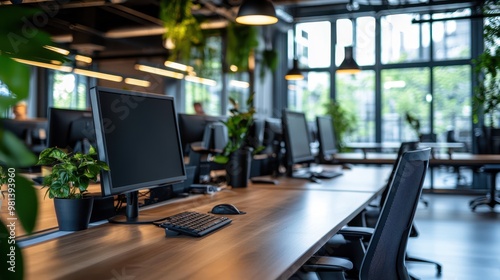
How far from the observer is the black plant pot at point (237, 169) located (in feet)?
10.8

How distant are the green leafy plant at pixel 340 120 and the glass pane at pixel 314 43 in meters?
1.50

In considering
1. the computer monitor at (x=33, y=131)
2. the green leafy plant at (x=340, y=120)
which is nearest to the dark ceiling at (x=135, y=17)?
the green leafy plant at (x=340, y=120)

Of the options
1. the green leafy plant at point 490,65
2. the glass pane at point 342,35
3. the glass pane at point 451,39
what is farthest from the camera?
the glass pane at point 342,35

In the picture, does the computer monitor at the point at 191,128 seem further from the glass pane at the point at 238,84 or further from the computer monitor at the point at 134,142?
the glass pane at the point at 238,84

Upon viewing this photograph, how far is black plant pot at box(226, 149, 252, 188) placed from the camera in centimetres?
329

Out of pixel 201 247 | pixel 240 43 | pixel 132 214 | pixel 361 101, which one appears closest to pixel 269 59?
pixel 240 43

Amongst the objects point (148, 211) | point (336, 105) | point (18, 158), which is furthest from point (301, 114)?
point (336, 105)

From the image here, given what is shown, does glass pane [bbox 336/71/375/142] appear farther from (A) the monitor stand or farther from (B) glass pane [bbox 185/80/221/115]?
(A) the monitor stand

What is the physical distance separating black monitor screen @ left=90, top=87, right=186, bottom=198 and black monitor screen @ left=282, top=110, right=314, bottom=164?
1576 millimetres

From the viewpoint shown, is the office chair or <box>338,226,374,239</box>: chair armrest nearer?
the office chair

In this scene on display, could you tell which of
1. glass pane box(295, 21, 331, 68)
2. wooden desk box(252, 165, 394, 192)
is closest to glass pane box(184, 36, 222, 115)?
glass pane box(295, 21, 331, 68)

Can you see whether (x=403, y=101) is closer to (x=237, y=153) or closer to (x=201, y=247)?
(x=237, y=153)

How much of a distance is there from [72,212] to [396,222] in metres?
1.14

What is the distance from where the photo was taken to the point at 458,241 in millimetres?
5047
